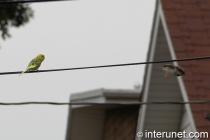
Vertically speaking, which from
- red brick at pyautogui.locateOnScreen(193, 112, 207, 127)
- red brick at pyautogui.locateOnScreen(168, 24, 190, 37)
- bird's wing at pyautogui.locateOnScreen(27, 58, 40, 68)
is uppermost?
red brick at pyautogui.locateOnScreen(168, 24, 190, 37)

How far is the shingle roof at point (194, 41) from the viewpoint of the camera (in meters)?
14.6

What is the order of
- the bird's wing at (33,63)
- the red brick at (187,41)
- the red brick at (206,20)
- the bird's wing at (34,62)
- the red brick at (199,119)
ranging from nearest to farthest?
the bird's wing at (33,63), the bird's wing at (34,62), the red brick at (199,119), the red brick at (187,41), the red brick at (206,20)

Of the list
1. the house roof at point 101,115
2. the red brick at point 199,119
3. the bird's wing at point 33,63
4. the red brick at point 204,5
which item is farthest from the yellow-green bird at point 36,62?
the house roof at point 101,115

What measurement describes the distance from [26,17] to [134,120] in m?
6.47

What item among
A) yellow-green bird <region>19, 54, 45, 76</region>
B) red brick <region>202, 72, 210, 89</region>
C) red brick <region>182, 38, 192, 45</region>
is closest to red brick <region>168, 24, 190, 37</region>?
red brick <region>182, 38, 192, 45</region>

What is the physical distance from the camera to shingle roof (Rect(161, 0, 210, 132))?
47.8 ft

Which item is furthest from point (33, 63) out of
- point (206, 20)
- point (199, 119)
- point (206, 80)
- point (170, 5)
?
point (206, 20)

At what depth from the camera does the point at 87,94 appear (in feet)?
62.0

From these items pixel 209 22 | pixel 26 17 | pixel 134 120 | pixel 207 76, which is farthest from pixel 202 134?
pixel 26 17

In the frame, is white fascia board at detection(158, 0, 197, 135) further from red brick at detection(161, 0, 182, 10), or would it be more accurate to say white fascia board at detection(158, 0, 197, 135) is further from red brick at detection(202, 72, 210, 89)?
red brick at detection(202, 72, 210, 89)

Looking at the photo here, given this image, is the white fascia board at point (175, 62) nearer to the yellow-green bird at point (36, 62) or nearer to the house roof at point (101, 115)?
the yellow-green bird at point (36, 62)

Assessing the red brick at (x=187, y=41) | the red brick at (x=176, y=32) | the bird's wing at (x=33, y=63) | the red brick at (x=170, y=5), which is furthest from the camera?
the red brick at (x=170, y=5)

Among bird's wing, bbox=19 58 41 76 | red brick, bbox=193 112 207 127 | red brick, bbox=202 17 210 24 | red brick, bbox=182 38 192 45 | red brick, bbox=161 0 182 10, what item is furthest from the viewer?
red brick, bbox=161 0 182 10

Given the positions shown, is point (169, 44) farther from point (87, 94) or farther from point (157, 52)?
point (87, 94)
